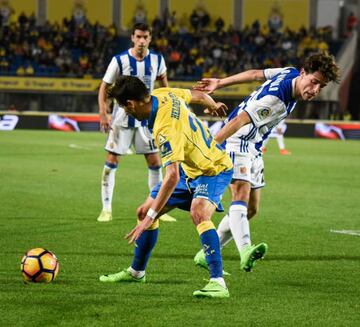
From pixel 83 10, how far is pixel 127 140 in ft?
107

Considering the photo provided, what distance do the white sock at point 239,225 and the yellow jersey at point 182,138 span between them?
94 cm

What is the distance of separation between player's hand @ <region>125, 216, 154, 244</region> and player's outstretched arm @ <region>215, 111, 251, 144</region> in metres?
1.30

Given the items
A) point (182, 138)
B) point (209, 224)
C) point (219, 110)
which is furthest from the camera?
point (219, 110)

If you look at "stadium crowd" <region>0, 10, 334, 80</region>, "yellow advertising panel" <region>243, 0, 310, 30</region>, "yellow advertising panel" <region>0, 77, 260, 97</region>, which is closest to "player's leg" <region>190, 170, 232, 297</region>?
"yellow advertising panel" <region>0, 77, 260, 97</region>

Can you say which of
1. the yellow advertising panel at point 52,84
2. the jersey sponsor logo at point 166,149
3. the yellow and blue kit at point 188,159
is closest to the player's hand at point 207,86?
the yellow and blue kit at point 188,159

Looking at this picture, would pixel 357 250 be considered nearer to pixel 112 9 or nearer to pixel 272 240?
pixel 272 240

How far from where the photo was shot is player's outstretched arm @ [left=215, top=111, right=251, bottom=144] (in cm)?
700

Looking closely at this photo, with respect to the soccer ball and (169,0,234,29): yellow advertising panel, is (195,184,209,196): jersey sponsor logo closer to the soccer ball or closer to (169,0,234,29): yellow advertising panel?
the soccer ball

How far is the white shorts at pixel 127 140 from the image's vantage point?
10664 mm

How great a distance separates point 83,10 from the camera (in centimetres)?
4222

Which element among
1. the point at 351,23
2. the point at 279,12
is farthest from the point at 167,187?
the point at 279,12

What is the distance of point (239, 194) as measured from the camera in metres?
7.61

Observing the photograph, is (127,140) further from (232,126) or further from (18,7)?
(18,7)

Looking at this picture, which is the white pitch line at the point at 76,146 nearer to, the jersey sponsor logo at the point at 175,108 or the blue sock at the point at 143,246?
the blue sock at the point at 143,246
